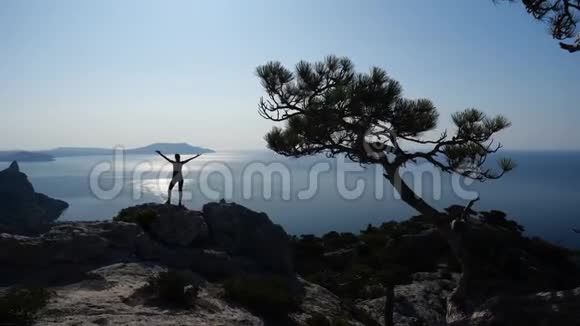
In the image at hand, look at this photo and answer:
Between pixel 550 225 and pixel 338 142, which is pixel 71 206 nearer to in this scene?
pixel 338 142

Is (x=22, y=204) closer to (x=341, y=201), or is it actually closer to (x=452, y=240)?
(x=341, y=201)

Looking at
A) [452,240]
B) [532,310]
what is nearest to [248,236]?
[452,240]

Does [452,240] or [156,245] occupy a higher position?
[452,240]

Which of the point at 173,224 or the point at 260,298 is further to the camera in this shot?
the point at 173,224

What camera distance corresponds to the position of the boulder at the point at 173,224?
1263 cm

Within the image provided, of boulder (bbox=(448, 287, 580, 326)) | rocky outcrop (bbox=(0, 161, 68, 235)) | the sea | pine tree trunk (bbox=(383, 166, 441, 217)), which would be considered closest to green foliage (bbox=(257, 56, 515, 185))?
pine tree trunk (bbox=(383, 166, 441, 217))

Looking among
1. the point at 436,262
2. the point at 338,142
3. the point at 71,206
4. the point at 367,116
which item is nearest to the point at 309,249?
the point at 436,262

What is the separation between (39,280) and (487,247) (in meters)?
18.9

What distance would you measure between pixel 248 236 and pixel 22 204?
103 metres

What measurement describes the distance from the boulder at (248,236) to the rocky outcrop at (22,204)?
3483 inches

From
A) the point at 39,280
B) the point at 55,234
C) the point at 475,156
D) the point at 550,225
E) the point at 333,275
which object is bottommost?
the point at 550,225

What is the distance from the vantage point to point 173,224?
1298cm

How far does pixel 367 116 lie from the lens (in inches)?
454

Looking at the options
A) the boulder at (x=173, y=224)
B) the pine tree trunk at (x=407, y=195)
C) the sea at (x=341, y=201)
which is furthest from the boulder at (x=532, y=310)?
the sea at (x=341, y=201)
